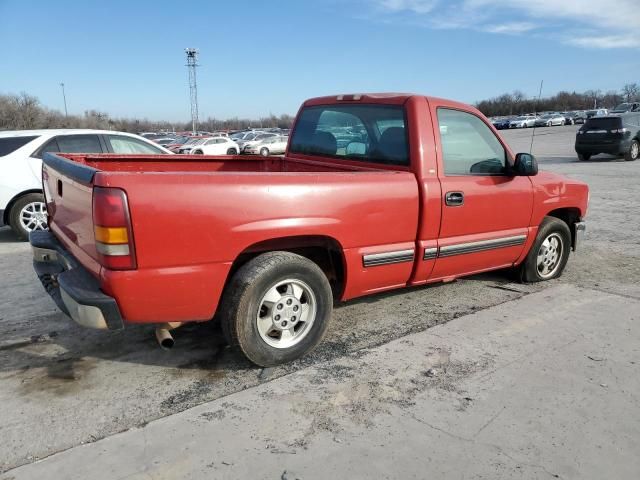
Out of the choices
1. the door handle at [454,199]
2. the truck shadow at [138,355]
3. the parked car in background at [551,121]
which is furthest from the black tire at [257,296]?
the parked car in background at [551,121]

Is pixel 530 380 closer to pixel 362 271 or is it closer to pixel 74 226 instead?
pixel 362 271

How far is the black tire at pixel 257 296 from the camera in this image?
3084 millimetres

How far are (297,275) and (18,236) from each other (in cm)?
570

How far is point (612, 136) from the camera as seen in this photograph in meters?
17.7

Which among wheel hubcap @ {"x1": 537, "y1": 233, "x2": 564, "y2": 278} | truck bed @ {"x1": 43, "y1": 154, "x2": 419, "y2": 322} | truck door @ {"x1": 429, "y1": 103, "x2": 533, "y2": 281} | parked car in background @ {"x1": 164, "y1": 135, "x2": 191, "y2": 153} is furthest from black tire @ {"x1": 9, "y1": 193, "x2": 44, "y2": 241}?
parked car in background @ {"x1": 164, "y1": 135, "x2": 191, "y2": 153}

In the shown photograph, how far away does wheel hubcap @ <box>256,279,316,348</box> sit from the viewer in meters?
3.28

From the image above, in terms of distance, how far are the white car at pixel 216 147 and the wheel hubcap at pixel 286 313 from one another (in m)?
28.0

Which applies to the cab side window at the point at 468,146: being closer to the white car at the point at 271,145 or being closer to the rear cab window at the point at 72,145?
the rear cab window at the point at 72,145

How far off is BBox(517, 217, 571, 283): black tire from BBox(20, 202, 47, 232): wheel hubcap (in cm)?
641

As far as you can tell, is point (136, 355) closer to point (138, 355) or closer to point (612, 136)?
point (138, 355)

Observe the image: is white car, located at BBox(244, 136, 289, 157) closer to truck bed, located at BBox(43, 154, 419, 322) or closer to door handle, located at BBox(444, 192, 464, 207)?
door handle, located at BBox(444, 192, 464, 207)

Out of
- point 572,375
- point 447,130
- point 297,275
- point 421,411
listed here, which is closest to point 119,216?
point 297,275

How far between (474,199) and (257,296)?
80.4 inches

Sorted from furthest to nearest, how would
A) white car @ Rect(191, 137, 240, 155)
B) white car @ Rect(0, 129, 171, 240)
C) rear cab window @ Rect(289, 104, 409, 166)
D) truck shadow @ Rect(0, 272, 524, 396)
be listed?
white car @ Rect(191, 137, 240, 155)
white car @ Rect(0, 129, 171, 240)
rear cab window @ Rect(289, 104, 409, 166)
truck shadow @ Rect(0, 272, 524, 396)
